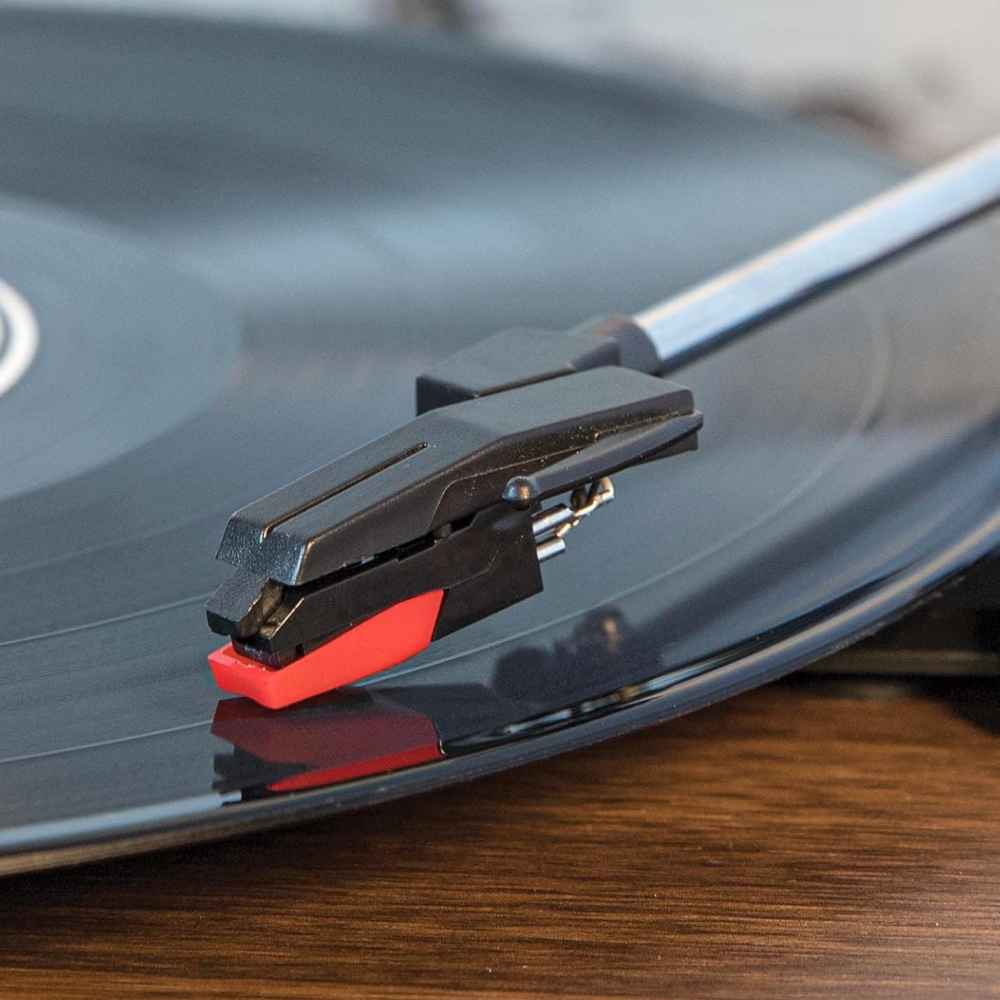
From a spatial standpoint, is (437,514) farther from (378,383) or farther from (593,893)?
(378,383)

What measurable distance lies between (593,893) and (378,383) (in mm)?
214

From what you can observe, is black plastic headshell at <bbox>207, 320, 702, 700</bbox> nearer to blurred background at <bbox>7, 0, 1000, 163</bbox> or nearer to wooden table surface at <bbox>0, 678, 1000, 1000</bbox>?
wooden table surface at <bbox>0, 678, 1000, 1000</bbox>

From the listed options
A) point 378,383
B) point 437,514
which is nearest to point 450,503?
point 437,514

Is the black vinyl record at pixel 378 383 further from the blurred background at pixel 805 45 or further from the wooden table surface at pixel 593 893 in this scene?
the blurred background at pixel 805 45

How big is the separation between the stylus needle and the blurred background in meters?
1.03

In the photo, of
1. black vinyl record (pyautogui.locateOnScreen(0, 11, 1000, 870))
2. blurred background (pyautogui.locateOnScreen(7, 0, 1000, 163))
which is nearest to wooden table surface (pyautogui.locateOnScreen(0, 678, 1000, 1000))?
black vinyl record (pyautogui.locateOnScreen(0, 11, 1000, 870))

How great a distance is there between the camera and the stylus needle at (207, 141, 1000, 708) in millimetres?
311

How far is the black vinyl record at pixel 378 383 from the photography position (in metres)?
0.31

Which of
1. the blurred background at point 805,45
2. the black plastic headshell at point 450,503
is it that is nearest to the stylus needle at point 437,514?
the black plastic headshell at point 450,503

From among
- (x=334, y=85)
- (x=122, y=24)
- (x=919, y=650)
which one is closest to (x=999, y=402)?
(x=919, y=650)

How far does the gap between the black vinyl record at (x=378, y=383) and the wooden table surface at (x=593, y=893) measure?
0.03 metres

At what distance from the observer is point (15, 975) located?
298 mm

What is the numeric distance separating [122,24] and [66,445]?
0.46 metres

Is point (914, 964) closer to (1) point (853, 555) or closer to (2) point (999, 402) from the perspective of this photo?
(1) point (853, 555)
